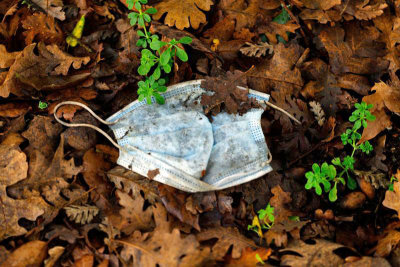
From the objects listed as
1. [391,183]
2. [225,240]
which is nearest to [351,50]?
[391,183]

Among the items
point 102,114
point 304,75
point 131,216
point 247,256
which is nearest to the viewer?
point 247,256

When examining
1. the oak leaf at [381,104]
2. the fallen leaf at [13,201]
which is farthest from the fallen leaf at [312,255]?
the fallen leaf at [13,201]

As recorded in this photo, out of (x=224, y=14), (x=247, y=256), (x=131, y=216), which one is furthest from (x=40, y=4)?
(x=247, y=256)

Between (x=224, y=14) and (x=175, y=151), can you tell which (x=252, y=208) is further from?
(x=224, y=14)

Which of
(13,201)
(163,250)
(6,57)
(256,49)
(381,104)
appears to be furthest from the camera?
(256,49)

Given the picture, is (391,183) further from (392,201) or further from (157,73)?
(157,73)

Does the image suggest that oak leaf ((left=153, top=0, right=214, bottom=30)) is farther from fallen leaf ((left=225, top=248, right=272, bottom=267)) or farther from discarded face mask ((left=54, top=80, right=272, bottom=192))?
fallen leaf ((left=225, top=248, right=272, bottom=267))

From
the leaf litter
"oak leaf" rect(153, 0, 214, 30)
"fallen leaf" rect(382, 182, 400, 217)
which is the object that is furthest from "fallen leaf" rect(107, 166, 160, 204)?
"fallen leaf" rect(382, 182, 400, 217)
